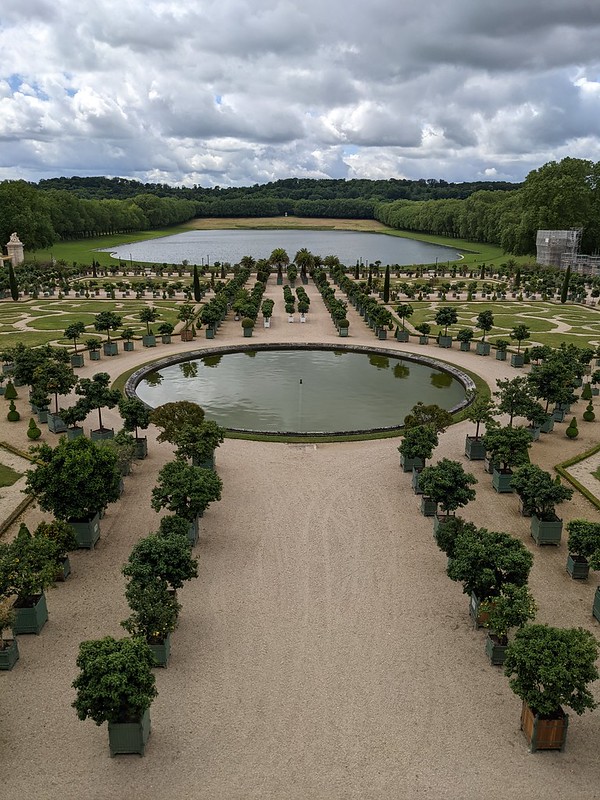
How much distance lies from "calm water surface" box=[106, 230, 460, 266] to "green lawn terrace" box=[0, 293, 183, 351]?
37017 mm

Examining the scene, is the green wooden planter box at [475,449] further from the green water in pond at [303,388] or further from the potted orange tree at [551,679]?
the potted orange tree at [551,679]

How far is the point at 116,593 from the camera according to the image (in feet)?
57.0

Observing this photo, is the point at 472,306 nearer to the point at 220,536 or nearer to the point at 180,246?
the point at 220,536

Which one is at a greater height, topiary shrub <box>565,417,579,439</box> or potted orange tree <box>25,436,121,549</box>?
potted orange tree <box>25,436,121,549</box>

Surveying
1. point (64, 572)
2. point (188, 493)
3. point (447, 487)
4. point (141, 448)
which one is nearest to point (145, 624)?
point (64, 572)

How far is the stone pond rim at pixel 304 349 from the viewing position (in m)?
28.8

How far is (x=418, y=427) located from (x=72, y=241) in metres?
128

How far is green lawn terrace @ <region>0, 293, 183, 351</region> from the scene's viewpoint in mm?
49469

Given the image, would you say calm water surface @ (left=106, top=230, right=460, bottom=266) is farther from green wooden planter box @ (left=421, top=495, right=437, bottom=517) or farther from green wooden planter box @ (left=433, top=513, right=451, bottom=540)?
green wooden planter box @ (left=433, top=513, right=451, bottom=540)

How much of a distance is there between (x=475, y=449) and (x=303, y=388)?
1335 cm

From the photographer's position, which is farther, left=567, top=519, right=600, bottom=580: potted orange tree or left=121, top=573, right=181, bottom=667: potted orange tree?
left=567, top=519, right=600, bottom=580: potted orange tree

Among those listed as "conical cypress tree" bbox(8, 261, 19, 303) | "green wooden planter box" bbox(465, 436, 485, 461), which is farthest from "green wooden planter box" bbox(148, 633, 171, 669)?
"conical cypress tree" bbox(8, 261, 19, 303)

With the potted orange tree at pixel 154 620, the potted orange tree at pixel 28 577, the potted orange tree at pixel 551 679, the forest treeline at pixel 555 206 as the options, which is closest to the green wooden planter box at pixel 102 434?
the potted orange tree at pixel 28 577

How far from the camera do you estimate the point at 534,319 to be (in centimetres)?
5956
